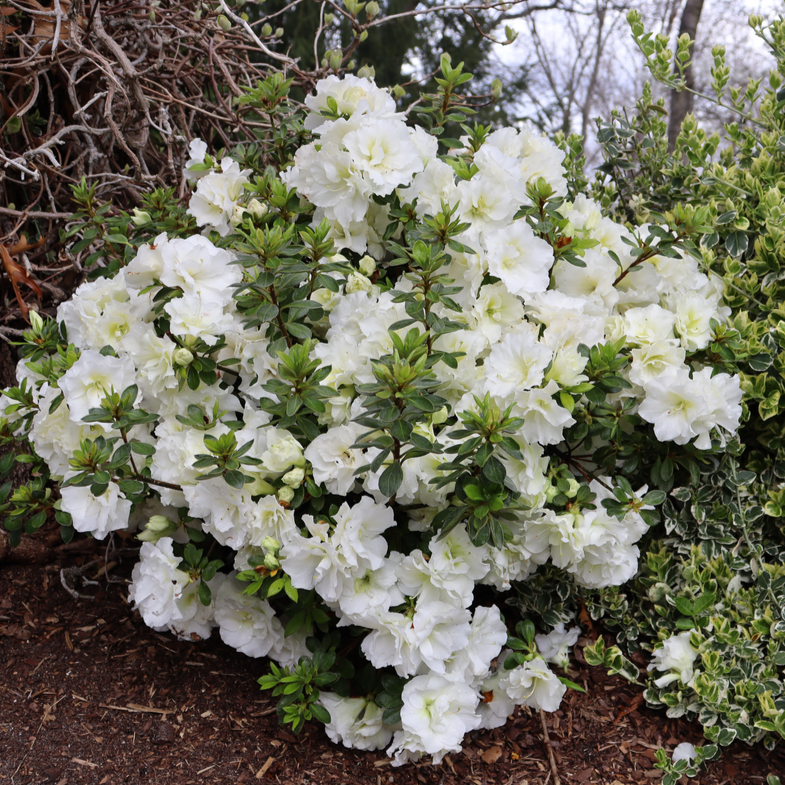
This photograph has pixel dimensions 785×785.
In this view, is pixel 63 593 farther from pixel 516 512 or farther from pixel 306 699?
pixel 516 512

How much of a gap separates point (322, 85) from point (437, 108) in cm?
40

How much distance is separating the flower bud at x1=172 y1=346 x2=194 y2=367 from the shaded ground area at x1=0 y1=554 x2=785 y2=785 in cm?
89

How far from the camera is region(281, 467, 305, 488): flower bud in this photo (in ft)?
5.15

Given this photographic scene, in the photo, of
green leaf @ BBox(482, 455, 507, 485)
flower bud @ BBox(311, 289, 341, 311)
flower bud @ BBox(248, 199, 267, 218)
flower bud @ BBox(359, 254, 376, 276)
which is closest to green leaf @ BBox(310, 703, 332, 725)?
green leaf @ BBox(482, 455, 507, 485)

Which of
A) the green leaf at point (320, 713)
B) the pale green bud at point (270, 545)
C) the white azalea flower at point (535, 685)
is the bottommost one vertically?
the green leaf at point (320, 713)

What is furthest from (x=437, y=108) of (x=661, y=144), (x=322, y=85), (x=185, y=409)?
(x=185, y=409)

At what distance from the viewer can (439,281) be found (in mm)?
1642

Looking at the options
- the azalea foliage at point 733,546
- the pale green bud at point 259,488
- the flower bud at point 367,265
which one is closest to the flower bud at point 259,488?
the pale green bud at point 259,488

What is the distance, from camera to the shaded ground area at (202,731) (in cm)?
170

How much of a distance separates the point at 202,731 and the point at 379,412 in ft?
3.21

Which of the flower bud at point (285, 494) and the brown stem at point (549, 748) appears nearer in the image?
the flower bud at point (285, 494)

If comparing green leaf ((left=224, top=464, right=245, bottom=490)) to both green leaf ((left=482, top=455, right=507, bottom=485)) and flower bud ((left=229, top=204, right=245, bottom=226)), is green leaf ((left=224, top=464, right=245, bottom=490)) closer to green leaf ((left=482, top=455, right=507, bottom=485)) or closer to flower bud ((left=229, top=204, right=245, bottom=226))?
green leaf ((left=482, top=455, right=507, bottom=485))

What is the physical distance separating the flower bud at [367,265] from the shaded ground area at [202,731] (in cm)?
113

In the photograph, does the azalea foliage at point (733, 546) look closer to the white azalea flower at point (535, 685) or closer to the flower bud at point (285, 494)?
the white azalea flower at point (535, 685)
